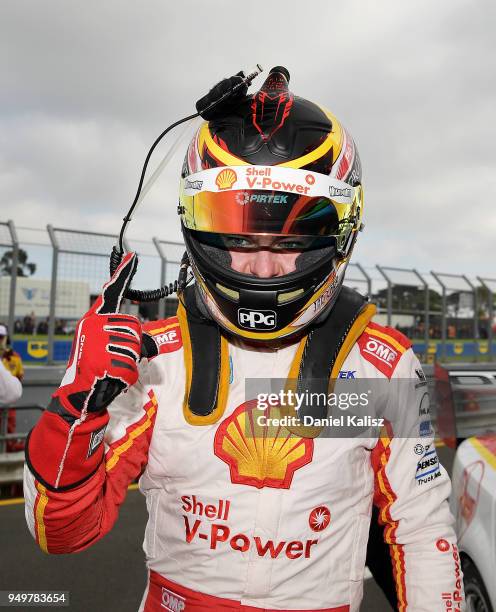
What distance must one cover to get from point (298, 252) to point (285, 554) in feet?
2.71

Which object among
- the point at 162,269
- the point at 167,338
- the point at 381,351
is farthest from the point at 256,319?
the point at 162,269

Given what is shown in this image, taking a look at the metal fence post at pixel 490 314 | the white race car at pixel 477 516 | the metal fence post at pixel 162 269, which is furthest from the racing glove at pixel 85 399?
the metal fence post at pixel 490 314

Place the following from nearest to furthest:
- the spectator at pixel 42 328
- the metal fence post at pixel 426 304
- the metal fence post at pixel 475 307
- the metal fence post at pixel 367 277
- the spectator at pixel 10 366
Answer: the spectator at pixel 10 366 < the spectator at pixel 42 328 < the metal fence post at pixel 367 277 < the metal fence post at pixel 426 304 < the metal fence post at pixel 475 307

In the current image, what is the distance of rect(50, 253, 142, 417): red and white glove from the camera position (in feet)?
3.92

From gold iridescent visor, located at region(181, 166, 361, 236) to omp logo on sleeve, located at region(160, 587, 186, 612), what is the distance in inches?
39.4

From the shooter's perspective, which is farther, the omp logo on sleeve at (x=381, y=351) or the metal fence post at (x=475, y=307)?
the metal fence post at (x=475, y=307)

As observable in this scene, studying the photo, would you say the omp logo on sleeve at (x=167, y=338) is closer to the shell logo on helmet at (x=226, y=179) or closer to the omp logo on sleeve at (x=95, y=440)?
the omp logo on sleeve at (x=95, y=440)

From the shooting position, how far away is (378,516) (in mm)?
1556

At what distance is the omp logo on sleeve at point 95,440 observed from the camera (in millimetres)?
1234

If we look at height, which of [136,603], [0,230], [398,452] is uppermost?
[0,230]

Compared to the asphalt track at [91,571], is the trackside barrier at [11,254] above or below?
above

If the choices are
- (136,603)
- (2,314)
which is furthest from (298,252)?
(2,314)

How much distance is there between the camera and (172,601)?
4.60 ft

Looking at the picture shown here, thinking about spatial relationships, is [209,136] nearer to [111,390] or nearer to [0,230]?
[111,390]
